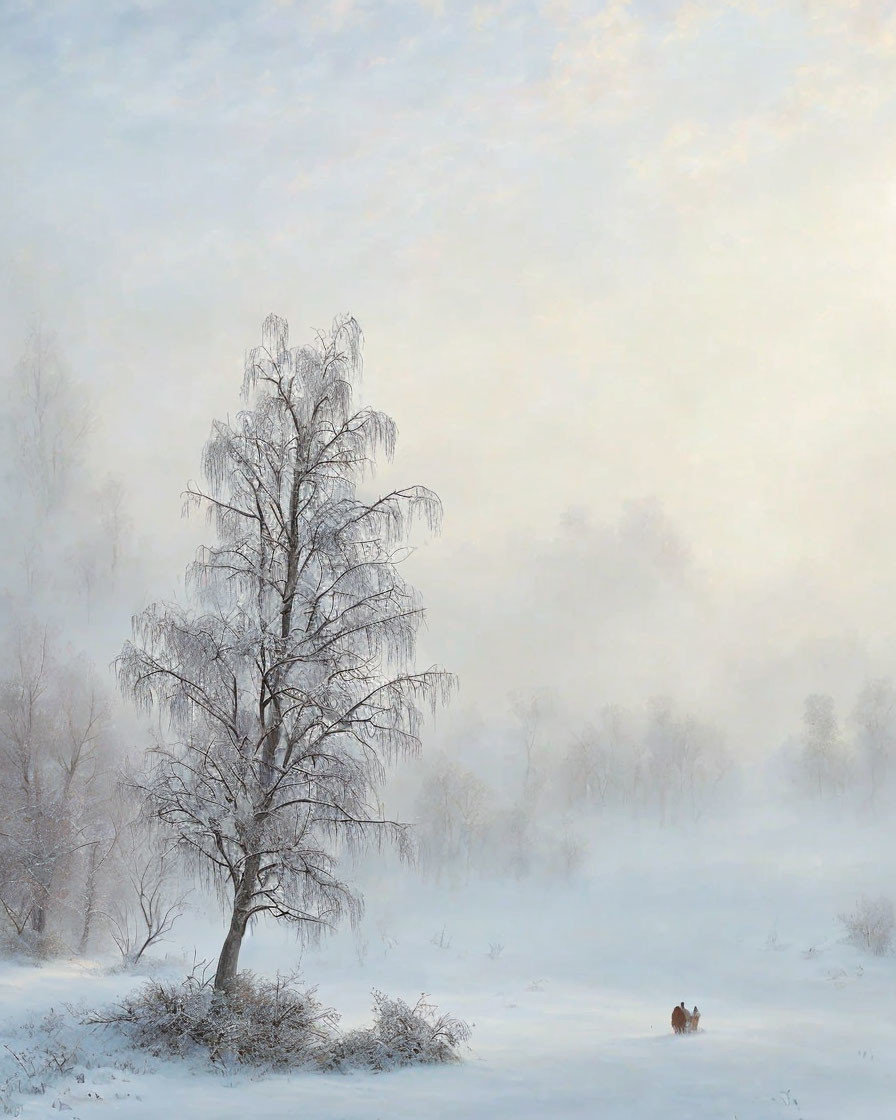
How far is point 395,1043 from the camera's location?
12.9 m

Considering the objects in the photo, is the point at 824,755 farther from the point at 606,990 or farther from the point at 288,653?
the point at 288,653

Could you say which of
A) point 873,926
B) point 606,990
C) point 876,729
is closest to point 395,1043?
point 606,990

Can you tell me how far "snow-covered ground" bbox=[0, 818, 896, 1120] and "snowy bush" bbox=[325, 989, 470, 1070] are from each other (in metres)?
0.45

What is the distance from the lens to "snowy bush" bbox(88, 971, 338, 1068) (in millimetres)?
12039

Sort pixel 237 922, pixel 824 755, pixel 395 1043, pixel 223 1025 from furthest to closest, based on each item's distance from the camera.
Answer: pixel 824 755
pixel 237 922
pixel 395 1043
pixel 223 1025

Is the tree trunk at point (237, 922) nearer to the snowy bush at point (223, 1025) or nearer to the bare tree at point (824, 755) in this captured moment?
the snowy bush at point (223, 1025)

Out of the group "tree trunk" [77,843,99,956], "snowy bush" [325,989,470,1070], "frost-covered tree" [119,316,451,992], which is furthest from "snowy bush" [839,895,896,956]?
"tree trunk" [77,843,99,956]

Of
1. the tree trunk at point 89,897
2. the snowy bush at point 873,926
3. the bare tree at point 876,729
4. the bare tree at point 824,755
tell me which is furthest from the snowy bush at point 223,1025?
the bare tree at point 824,755

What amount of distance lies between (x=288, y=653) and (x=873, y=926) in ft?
111

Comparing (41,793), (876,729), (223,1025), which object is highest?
(876,729)

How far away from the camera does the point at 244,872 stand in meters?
13.3

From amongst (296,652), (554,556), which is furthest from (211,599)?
(554,556)

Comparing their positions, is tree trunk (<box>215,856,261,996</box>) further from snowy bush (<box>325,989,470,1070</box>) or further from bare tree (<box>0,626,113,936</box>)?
bare tree (<box>0,626,113,936</box>)

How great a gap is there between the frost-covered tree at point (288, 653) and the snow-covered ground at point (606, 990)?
10.4 feet
